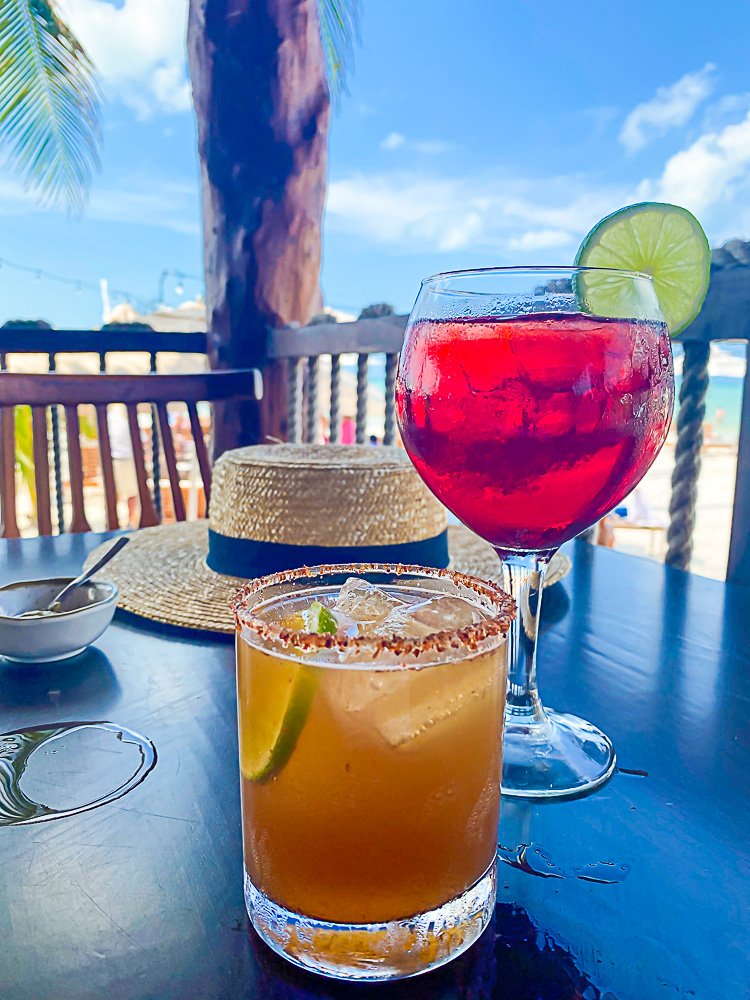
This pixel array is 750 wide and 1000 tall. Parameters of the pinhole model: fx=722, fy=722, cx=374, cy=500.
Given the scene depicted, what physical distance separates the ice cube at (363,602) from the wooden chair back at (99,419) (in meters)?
1.31

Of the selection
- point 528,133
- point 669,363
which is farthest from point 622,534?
point 528,133

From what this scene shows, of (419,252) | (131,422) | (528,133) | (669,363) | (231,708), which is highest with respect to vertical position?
(528,133)

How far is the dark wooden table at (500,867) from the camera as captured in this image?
326mm

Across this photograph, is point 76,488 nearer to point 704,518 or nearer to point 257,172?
point 257,172

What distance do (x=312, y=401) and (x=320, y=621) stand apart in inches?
99.1

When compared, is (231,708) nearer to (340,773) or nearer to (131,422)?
(340,773)

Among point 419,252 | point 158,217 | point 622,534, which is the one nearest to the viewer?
point 622,534

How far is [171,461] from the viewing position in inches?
69.1

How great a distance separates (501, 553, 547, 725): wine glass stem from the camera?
1.86 ft

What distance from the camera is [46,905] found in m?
0.37

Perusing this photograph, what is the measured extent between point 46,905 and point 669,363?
1.75 feet

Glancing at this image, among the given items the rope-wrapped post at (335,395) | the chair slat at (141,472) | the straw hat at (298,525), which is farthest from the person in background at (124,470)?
the straw hat at (298,525)

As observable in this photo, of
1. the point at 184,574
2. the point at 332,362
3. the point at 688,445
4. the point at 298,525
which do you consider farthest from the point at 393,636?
the point at 332,362

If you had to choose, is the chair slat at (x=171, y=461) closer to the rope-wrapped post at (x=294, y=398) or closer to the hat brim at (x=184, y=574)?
the hat brim at (x=184, y=574)
